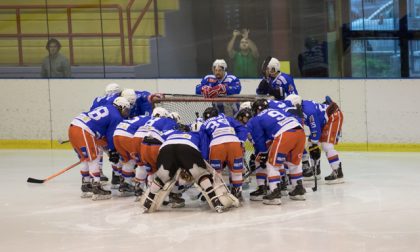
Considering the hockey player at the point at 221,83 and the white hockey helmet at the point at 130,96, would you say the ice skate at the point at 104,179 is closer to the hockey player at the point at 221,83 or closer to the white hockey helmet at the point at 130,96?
the white hockey helmet at the point at 130,96

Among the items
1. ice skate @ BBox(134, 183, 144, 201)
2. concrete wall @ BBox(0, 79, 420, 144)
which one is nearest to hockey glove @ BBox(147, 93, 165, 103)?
ice skate @ BBox(134, 183, 144, 201)

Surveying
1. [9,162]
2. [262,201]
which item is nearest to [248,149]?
[262,201]

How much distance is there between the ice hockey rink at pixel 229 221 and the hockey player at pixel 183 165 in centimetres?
19

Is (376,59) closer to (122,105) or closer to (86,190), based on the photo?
(122,105)

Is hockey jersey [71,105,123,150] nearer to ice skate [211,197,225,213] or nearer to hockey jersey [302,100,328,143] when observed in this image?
ice skate [211,197,225,213]

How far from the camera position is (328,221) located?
24.0ft

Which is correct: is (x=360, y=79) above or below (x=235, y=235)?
above

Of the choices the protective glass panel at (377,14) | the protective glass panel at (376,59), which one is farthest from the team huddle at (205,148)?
the protective glass panel at (377,14)

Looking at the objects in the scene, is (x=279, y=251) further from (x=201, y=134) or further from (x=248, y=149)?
(x=248, y=149)

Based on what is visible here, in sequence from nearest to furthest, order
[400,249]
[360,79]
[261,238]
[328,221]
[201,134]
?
[400,249] → [261,238] → [328,221] → [201,134] → [360,79]

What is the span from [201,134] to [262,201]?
0.83m

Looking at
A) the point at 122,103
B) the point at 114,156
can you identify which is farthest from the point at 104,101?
the point at 114,156

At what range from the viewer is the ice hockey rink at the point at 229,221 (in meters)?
6.68

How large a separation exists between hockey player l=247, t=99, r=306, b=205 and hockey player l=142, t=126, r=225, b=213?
520 mm
